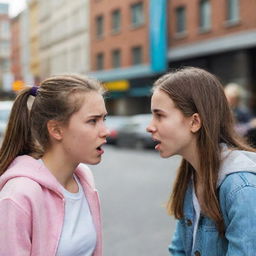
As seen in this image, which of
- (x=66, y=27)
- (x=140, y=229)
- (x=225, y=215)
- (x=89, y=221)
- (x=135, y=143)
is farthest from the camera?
(x=66, y=27)

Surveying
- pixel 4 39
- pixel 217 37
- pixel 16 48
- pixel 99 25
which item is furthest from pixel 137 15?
pixel 4 39

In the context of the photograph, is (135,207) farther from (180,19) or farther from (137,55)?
(137,55)

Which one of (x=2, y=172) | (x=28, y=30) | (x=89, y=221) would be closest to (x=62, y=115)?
(x=2, y=172)

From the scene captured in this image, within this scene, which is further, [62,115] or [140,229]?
[140,229]

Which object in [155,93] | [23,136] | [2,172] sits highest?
[155,93]

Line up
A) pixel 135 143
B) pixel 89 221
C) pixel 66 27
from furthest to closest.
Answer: pixel 66 27, pixel 135 143, pixel 89 221

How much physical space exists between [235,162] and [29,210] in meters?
0.82

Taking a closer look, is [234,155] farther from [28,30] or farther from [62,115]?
[28,30]

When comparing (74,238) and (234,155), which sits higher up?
(234,155)

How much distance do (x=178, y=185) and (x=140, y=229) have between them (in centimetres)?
429

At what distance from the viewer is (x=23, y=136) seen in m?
2.24

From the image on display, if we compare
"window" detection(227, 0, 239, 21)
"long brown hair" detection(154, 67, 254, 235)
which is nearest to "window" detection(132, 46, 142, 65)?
"window" detection(227, 0, 239, 21)

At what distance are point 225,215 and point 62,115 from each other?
0.80 metres

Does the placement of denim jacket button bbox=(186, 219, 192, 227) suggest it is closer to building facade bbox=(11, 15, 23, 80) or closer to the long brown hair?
the long brown hair
